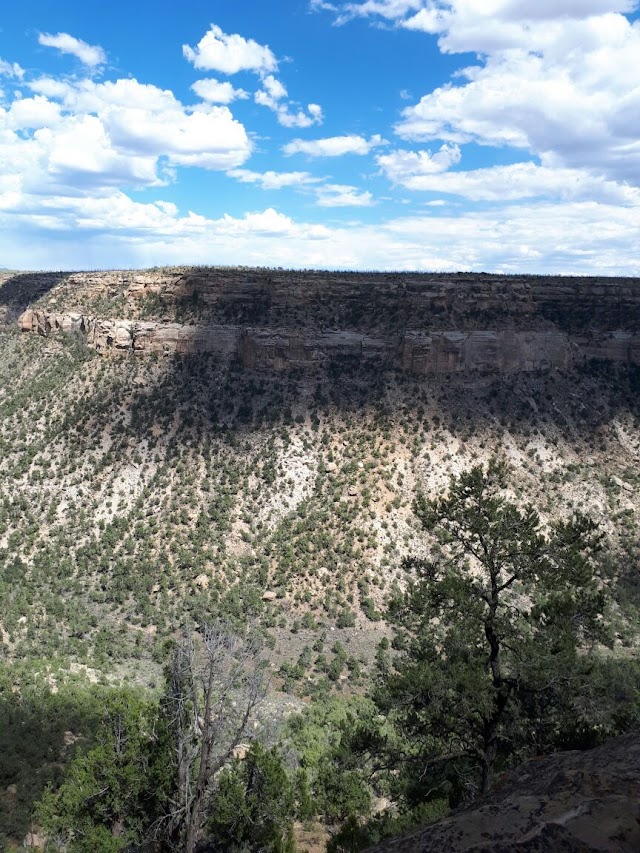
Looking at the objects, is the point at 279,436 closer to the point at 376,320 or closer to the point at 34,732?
the point at 376,320

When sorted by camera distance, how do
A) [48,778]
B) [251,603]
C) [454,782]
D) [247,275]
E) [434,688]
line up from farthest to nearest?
[247,275], [251,603], [48,778], [454,782], [434,688]

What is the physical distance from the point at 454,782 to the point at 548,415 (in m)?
34.5

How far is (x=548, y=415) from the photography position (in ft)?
151

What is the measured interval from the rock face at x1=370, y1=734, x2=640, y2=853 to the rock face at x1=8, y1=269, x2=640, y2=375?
41.3 metres

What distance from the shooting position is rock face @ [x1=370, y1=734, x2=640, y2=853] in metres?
5.36

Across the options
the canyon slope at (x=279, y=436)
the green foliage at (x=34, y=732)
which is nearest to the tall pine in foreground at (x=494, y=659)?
the green foliage at (x=34, y=732)

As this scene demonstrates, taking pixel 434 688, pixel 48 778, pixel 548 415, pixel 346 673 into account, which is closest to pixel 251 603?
pixel 346 673

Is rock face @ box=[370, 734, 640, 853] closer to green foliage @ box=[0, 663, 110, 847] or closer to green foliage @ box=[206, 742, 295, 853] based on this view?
green foliage @ box=[206, 742, 295, 853]

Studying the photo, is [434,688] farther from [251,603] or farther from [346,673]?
[251,603]

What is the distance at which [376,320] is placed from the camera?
1930 inches

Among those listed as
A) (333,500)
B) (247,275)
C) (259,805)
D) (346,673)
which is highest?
(247,275)

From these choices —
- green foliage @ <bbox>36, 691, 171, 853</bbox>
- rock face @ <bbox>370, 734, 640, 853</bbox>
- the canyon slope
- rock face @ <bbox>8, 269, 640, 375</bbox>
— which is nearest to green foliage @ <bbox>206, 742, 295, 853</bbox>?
green foliage @ <bbox>36, 691, 171, 853</bbox>

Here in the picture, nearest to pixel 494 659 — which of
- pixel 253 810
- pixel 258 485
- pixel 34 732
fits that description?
pixel 253 810

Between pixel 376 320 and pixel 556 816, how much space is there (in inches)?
1772
